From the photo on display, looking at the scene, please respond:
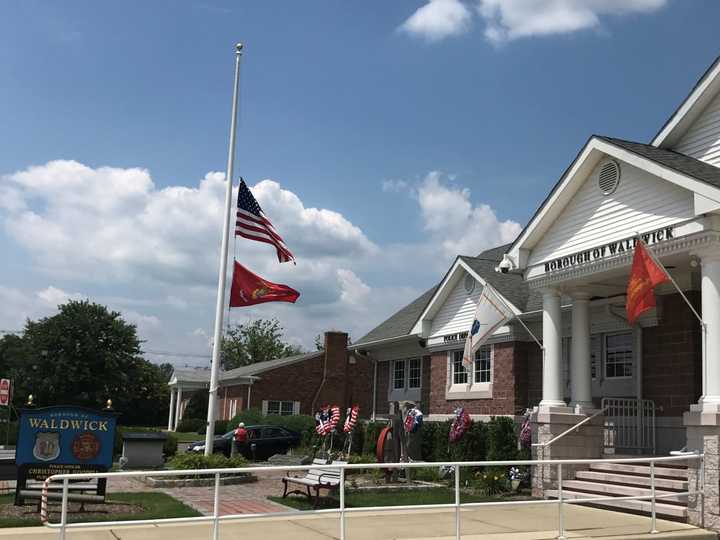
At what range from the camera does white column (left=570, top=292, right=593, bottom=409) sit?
15414 millimetres

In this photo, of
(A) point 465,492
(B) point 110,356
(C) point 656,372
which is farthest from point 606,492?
(B) point 110,356

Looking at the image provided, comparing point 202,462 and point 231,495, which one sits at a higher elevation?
point 202,462

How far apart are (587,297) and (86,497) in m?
9.86

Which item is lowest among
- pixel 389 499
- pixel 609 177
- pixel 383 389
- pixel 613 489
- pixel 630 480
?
pixel 389 499

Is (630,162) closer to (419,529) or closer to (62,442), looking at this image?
(419,529)

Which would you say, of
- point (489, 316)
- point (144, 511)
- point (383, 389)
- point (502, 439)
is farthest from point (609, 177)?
point (383, 389)

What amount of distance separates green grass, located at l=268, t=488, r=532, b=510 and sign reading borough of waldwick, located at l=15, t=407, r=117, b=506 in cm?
318

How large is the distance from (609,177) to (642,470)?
517cm

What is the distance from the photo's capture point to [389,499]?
47.4ft

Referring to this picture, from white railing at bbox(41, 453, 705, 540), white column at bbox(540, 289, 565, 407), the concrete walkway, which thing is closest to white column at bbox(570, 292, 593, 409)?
white column at bbox(540, 289, 565, 407)

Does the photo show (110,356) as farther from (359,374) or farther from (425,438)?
(425,438)

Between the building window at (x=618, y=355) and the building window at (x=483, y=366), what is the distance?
4.51 m

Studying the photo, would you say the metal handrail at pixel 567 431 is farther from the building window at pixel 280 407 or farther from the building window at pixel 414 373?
the building window at pixel 280 407

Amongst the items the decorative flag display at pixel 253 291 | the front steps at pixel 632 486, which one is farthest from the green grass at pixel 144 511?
the front steps at pixel 632 486
